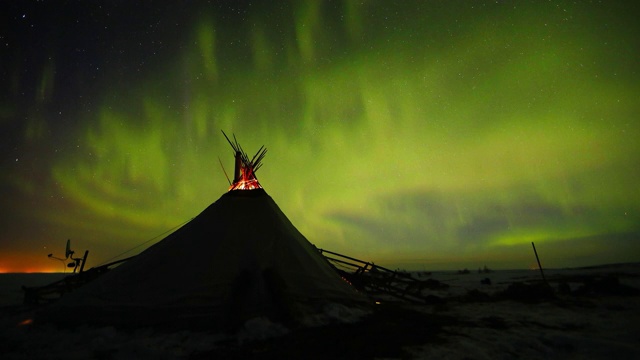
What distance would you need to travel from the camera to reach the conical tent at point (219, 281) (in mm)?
7848

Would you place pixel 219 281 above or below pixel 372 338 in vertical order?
above

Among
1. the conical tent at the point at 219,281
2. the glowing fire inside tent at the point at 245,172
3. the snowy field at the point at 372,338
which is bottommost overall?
the snowy field at the point at 372,338

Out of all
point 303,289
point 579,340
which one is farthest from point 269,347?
point 579,340

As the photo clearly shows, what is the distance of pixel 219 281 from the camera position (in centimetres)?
855

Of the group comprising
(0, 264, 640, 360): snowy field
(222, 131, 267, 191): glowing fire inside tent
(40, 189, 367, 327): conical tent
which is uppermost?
(222, 131, 267, 191): glowing fire inside tent

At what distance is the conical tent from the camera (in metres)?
7.85

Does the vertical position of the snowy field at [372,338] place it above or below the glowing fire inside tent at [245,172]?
below

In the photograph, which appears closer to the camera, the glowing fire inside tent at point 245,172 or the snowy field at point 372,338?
the snowy field at point 372,338

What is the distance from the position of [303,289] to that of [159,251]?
5.24m

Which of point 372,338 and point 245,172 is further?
point 245,172

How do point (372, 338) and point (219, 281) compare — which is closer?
point (372, 338)

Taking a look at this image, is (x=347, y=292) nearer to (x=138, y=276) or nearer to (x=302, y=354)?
(x=302, y=354)

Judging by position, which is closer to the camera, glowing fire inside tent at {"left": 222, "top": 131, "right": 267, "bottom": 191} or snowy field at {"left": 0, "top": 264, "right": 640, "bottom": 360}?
snowy field at {"left": 0, "top": 264, "right": 640, "bottom": 360}

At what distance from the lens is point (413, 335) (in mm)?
7074
